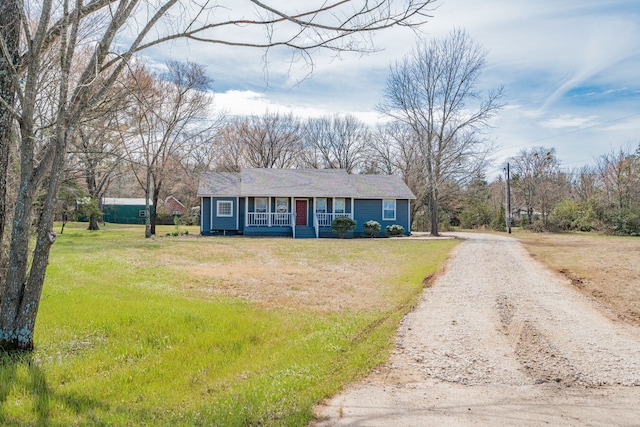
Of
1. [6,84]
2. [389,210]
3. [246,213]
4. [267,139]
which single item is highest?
[267,139]

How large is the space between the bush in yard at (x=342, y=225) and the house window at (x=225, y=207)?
6.80 m

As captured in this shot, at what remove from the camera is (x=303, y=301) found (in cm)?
769

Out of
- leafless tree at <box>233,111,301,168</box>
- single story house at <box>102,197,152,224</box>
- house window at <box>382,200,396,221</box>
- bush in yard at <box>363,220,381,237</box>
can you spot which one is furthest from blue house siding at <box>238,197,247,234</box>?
single story house at <box>102,197,152,224</box>

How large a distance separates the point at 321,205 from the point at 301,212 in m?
1.39

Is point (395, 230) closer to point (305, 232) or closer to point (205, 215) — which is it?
point (305, 232)

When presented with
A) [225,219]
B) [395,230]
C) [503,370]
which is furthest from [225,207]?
[503,370]

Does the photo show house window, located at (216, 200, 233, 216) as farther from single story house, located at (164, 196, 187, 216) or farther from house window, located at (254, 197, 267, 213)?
single story house, located at (164, 196, 187, 216)

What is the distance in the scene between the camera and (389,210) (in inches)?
1097

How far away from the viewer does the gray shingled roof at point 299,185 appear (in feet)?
87.5

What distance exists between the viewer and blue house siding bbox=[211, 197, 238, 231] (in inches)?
1054

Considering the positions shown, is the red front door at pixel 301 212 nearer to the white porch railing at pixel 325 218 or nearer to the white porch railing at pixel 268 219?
the white porch railing at pixel 268 219

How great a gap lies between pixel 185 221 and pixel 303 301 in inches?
1425

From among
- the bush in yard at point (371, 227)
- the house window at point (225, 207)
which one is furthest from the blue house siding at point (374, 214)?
the house window at point (225, 207)

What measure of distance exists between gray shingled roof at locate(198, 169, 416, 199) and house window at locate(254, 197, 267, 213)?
716mm
